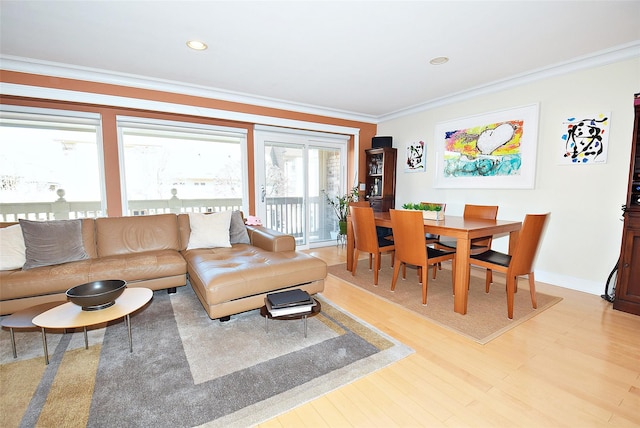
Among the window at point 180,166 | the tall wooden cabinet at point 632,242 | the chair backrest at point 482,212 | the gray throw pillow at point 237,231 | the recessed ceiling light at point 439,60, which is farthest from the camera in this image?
the window at point 180,166

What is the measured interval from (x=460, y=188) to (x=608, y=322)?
86.3 inches

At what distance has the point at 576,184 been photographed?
3018 mm

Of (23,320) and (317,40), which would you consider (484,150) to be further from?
(23,320)

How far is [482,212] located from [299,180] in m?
2.85

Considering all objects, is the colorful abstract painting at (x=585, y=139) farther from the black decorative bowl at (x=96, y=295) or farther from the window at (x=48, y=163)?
the window at (x=48, y=163)

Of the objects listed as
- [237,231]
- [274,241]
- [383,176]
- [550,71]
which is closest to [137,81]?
[237,231]

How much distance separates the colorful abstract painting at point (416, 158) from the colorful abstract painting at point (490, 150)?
27cm

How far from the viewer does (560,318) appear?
2.41 m

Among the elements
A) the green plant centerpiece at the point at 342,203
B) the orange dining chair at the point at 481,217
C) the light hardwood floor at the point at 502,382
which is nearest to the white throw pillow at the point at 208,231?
the light hardwood floor at the point at 502,382

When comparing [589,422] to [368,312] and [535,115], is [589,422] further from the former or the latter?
[535,115]

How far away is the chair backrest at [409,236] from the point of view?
2.63 metres

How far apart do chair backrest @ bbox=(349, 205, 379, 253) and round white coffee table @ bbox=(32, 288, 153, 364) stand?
7.17ft

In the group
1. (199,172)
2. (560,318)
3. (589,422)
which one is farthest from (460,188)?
(199,172)

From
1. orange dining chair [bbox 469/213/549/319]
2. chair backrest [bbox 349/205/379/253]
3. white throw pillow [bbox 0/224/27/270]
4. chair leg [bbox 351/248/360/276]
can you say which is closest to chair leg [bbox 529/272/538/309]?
orange dining chair [bbox 469/213/549/319]
